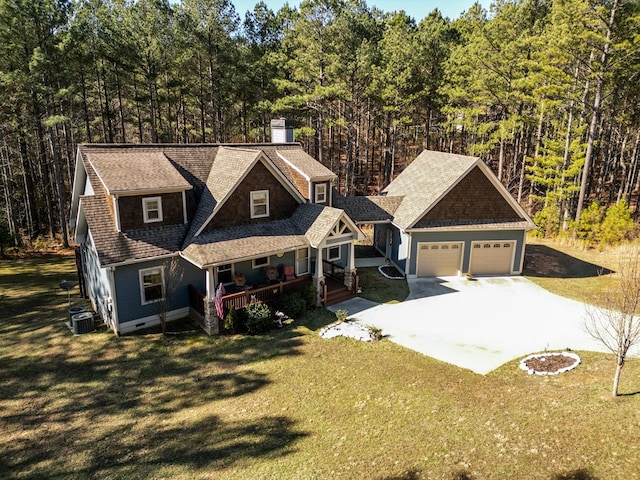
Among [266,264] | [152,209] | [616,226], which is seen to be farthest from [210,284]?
[616,226]

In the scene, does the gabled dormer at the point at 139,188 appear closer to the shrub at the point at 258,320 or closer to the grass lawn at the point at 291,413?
the grass lawn at the point at 291,413

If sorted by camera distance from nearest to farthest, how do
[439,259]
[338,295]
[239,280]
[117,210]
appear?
[117,210], [239,280], [338,295], [439,259]

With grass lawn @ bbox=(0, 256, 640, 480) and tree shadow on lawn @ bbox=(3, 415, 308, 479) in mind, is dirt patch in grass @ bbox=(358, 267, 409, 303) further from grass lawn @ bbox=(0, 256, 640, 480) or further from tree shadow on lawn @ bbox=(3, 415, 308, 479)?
tree shadow on lawn @ bbox=(3, 415, 308, 479)

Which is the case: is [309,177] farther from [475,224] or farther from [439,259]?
[475,224]

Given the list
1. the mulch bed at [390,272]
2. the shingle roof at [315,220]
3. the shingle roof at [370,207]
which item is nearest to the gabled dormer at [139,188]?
the shingle roof at [315,220]

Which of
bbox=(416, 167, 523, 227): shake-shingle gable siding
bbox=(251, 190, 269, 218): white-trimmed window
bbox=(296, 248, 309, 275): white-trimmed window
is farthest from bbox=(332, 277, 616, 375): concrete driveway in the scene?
bbox=(251, 190, 269, 218): white-trimmed window
